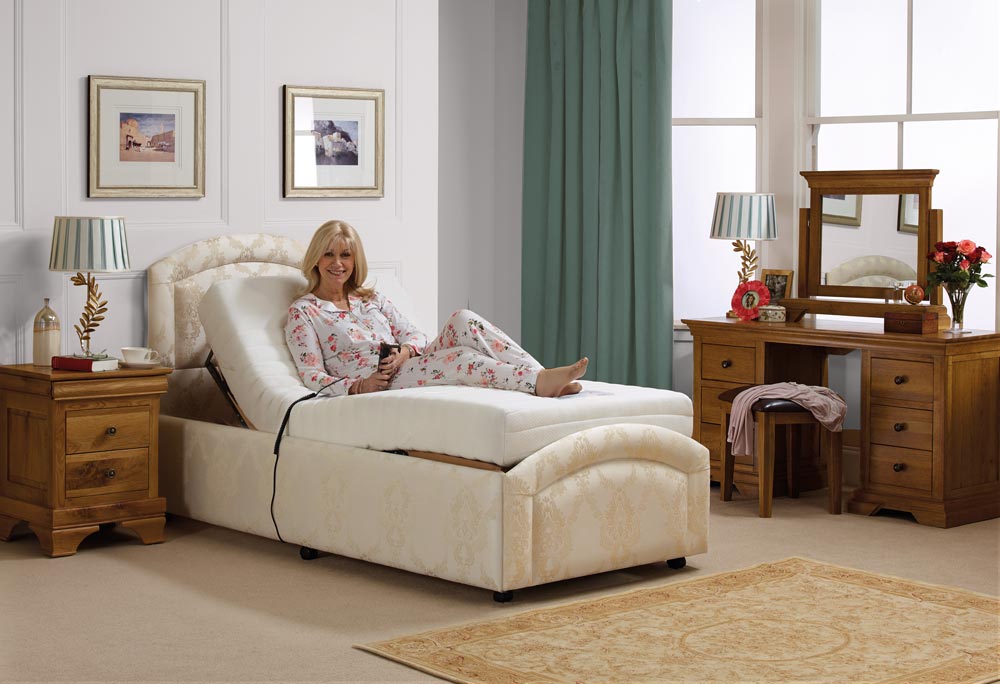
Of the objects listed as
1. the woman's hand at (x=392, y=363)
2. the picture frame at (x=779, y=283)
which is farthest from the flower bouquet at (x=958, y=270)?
the woman's hand at (x=392, y=363)

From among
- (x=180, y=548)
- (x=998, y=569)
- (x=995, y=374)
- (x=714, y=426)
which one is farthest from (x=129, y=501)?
(x=995, y=374)

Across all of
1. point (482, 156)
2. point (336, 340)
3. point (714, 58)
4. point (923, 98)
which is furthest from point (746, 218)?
point (336, 340)

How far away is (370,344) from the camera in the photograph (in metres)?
4.89

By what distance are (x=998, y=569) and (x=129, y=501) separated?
2988 mm

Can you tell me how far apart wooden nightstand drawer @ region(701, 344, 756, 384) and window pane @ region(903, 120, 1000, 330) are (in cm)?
100

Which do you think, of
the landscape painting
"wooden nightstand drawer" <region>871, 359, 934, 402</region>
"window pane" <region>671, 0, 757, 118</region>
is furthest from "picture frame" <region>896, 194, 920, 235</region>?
the landscape painting

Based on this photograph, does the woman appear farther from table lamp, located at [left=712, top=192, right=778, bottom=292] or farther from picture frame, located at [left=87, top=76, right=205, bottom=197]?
table lamp, located at [left=712, top=192, right=778, bottom=292]

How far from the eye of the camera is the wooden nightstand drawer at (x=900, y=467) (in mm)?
5129

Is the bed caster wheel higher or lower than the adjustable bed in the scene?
lower

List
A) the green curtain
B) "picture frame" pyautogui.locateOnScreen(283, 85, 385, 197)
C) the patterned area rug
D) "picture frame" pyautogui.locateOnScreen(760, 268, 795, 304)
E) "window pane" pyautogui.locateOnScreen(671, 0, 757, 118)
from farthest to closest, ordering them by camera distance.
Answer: the green curtain
"window pane" pyautogui.locateOnScreen(671, 0, 757, 118)
"picture frame" pyautogui.locateOnScreen(760, 268, 795, 304)
"picture frame" pyautogui.locateOnScreen(283, 85, 385, 197)
the patterned area rug

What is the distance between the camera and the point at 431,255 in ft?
19.7

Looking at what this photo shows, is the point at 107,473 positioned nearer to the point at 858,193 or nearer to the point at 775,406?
the point at 775,406

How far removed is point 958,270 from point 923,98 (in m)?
0.96

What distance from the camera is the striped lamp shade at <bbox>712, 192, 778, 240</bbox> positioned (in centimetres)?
589
